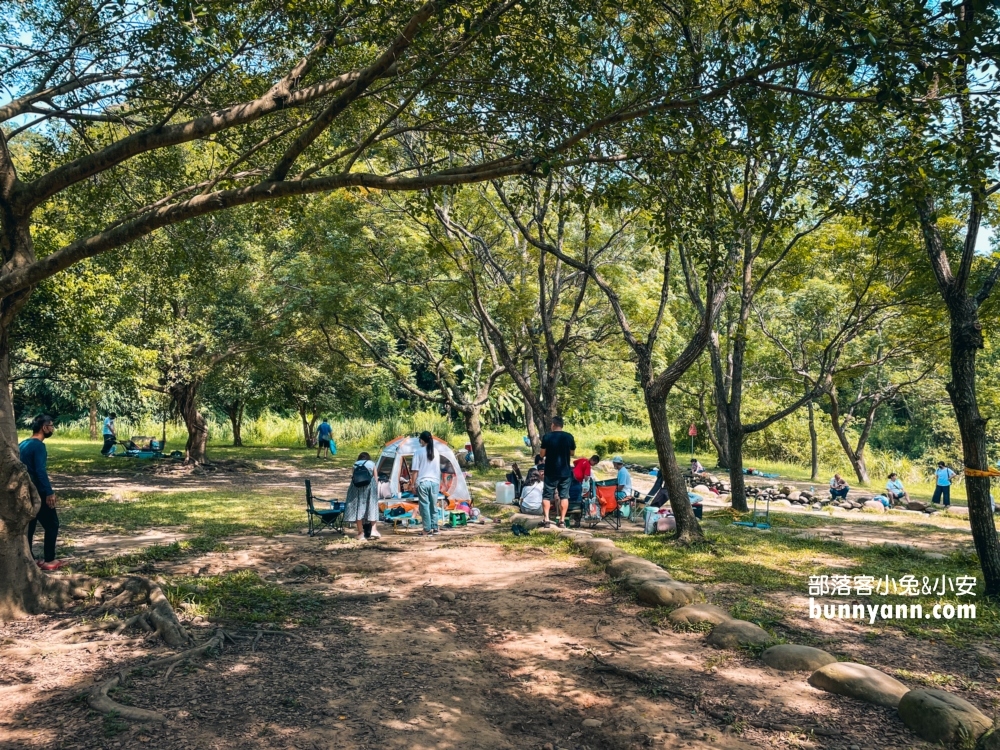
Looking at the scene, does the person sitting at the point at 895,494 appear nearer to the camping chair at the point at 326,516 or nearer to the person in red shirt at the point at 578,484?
the person in red shirt at the point at 578,484

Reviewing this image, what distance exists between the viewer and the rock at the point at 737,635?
5312mm

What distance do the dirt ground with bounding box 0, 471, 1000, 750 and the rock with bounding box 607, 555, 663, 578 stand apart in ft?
1.31

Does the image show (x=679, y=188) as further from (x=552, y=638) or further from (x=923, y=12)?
(x=552, y=638)


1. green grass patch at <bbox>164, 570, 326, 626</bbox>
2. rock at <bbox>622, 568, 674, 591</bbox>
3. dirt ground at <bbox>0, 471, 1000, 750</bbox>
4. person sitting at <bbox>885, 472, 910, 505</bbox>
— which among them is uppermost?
rock at <bbox>622, 568, 674, 591</bbox>

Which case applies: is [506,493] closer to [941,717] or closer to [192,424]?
[941,717]

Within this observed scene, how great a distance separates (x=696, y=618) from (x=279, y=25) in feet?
22.6

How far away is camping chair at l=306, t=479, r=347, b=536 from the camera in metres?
10.4

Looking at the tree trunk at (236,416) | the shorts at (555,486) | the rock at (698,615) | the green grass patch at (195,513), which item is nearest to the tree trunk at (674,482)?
the shorts at (555,486)

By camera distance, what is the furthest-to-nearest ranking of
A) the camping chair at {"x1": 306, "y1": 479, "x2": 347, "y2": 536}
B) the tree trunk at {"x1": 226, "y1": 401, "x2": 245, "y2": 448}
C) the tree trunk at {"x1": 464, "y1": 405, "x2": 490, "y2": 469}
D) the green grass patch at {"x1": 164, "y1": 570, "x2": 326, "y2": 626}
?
the tree trunk at {"x1": 226, "y1": 401, "x2": 245, "y2": 448}, the tree trunk at {"x1": 464, "y1": 405, "x2": 490, "y2": 469}, the camping chair at {"x1": 306, "y1": 479, "x2": 347, "y2": 536}, the green grass patch at {"x1": 164, "y1": 570, "x2": 326, "y2": 626}

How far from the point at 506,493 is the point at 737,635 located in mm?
8848

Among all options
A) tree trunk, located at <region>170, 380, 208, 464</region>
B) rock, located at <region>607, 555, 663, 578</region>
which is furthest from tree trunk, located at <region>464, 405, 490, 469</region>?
rock, located at <region>607, 555, 663, 578</region>

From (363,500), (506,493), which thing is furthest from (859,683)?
(506,493)

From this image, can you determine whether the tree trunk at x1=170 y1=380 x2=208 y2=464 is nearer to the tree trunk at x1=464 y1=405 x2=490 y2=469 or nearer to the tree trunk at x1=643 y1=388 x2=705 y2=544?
the tree trunk at x1=464 y1=405 x2=490 y2=469

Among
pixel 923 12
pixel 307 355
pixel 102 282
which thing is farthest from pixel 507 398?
pixel 923 12
